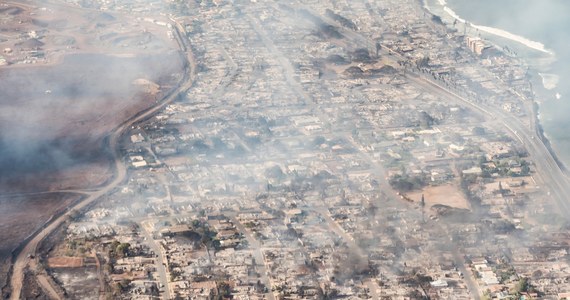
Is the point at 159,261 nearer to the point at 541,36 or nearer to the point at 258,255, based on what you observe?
the point at 258,255

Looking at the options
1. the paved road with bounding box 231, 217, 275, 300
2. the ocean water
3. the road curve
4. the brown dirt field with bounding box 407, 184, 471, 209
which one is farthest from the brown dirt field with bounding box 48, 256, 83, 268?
the ocean water

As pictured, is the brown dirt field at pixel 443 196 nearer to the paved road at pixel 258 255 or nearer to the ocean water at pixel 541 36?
the ocean water at pixel 541 36

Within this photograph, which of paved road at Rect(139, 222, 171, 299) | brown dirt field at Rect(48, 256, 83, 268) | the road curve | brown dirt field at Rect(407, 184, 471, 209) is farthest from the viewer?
brown dirt field at Rect(407, 184, 471, 209)

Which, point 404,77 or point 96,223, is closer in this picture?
point 96,223

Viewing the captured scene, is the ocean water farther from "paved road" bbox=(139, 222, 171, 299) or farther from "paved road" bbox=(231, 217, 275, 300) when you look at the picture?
"paved road" bbox=(139, 222, 171, 299)

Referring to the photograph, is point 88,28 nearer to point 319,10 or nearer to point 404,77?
point 319,10

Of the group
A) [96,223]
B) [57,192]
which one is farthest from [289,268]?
[57,192]

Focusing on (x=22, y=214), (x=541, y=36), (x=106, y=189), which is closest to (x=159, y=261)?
(x=106, y=189)
